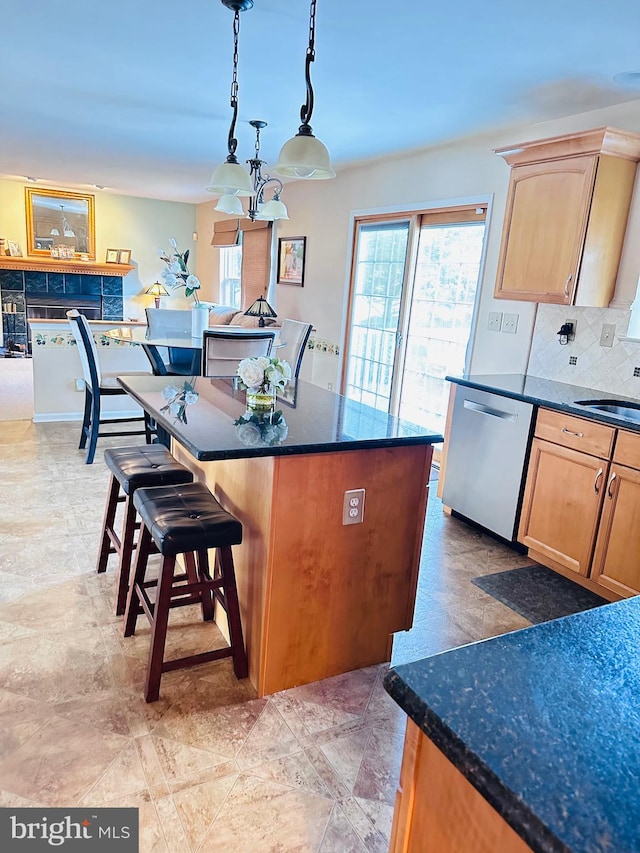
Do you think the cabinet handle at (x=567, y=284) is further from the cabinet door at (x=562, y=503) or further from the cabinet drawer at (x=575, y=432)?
the cabinet door at (x=562, y=503)

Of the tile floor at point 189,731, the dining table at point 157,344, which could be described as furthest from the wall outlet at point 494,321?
the tile floor at point 189,731

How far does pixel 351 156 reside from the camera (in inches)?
195

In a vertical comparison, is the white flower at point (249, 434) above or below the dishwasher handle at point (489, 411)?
above

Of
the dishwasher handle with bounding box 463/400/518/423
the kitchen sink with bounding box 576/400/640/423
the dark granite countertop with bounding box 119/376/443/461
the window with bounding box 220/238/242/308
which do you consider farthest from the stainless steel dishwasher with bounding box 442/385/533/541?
the window with bounding box 220/238/242/308

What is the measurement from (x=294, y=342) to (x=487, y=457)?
82.7 inches

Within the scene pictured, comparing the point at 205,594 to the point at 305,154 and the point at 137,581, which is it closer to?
the point at 137,581

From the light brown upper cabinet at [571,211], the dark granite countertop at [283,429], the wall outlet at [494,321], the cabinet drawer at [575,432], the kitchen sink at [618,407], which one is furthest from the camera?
the wall outlet at [494,321]

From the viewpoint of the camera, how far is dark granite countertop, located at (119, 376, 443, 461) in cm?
181

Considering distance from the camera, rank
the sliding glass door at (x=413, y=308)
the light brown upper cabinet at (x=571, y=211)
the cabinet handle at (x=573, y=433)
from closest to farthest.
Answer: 1. the cabinet handle at (x=573, y=433)
2. the light brown upper cabinet at (x=571, y=211)
3. the sliding glass door at (x=413, y=308)

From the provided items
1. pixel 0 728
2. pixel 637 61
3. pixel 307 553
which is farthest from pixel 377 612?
pixel 637 61

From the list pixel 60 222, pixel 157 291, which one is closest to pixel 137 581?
pixel 157 291

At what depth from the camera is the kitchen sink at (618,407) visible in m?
3.09

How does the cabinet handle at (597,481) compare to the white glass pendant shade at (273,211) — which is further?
the white glass pendant shade at (273,211)

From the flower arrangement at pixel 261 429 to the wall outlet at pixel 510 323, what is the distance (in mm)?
2154
